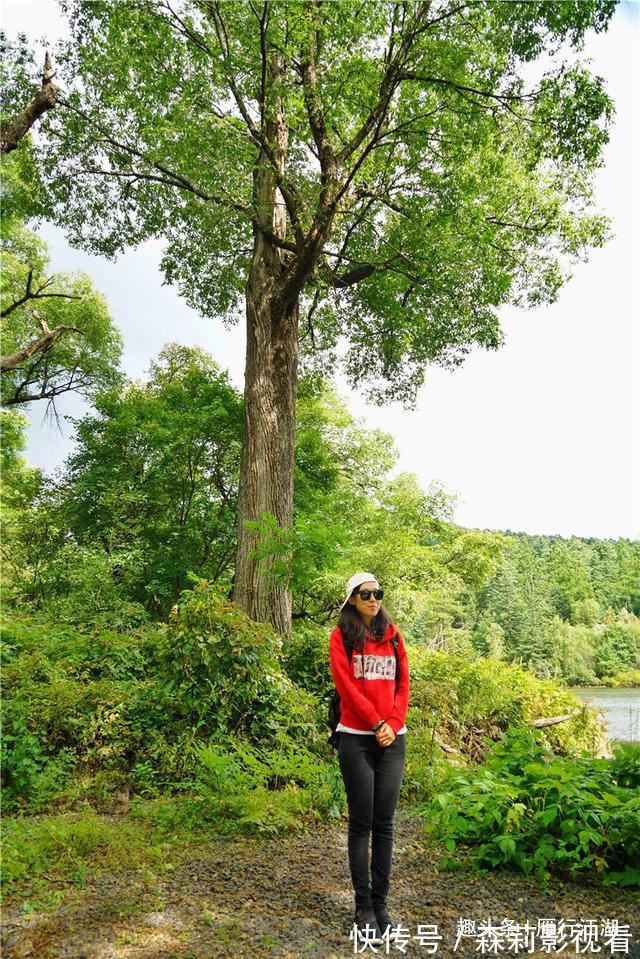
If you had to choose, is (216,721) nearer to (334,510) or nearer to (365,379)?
(365,379)

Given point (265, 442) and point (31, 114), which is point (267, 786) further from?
point (31, 114)

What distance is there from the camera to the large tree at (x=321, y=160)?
670 centimetres

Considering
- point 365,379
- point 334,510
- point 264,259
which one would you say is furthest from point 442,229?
point 334,510

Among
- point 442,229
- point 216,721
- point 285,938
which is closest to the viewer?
point 285,938

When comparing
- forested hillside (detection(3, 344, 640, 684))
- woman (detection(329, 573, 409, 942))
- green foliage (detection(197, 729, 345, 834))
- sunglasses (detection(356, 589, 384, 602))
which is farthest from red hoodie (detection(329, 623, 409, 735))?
forested hillside (detection(3, 344, 640, 684))

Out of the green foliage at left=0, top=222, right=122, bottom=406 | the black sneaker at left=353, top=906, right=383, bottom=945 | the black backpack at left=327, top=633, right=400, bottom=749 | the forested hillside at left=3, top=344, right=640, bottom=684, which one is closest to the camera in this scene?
the black sneaker at left=353, top=906, right=383, bottom=945

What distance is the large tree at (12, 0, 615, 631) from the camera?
670cm

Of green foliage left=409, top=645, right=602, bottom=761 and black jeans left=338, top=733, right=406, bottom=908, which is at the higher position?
black jeans left=338, top=733, right=406, bottom=908

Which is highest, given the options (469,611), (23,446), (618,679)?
(23,446)

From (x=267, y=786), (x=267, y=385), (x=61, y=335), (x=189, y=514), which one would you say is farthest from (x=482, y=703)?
(x=61, y=335)

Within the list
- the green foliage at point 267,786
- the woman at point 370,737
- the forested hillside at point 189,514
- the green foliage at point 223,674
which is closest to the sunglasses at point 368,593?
the woman at point 370,737

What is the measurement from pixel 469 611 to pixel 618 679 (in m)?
17.7

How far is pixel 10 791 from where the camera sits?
447 cm

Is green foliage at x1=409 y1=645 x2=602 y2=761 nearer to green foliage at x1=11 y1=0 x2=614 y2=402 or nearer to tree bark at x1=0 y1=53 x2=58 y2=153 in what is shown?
green foliage at x1=11 y1=0 x2=614 y2=402
